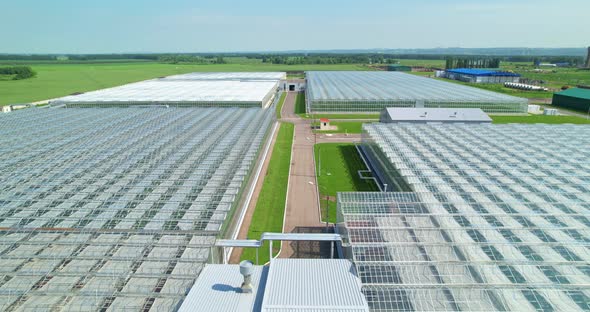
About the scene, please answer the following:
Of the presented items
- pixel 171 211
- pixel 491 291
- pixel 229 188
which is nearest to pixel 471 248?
pixel 491 291

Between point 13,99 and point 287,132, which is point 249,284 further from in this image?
point 13,99

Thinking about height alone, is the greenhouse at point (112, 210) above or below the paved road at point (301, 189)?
above

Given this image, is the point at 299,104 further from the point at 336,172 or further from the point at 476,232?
the point at 476,232

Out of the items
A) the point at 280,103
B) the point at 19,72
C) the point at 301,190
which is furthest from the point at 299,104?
the point at 19,72

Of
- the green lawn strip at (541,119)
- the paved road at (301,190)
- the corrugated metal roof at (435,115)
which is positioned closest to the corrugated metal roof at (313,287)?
→ the paved road at (301,190)

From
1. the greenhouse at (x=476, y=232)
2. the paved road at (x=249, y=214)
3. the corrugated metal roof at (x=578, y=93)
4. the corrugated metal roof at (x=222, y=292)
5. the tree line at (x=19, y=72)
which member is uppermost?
the tree line at (x=19, y=72)

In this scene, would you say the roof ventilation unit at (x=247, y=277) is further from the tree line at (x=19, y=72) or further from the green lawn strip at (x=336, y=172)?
the tree line at (x=19, y=72)
